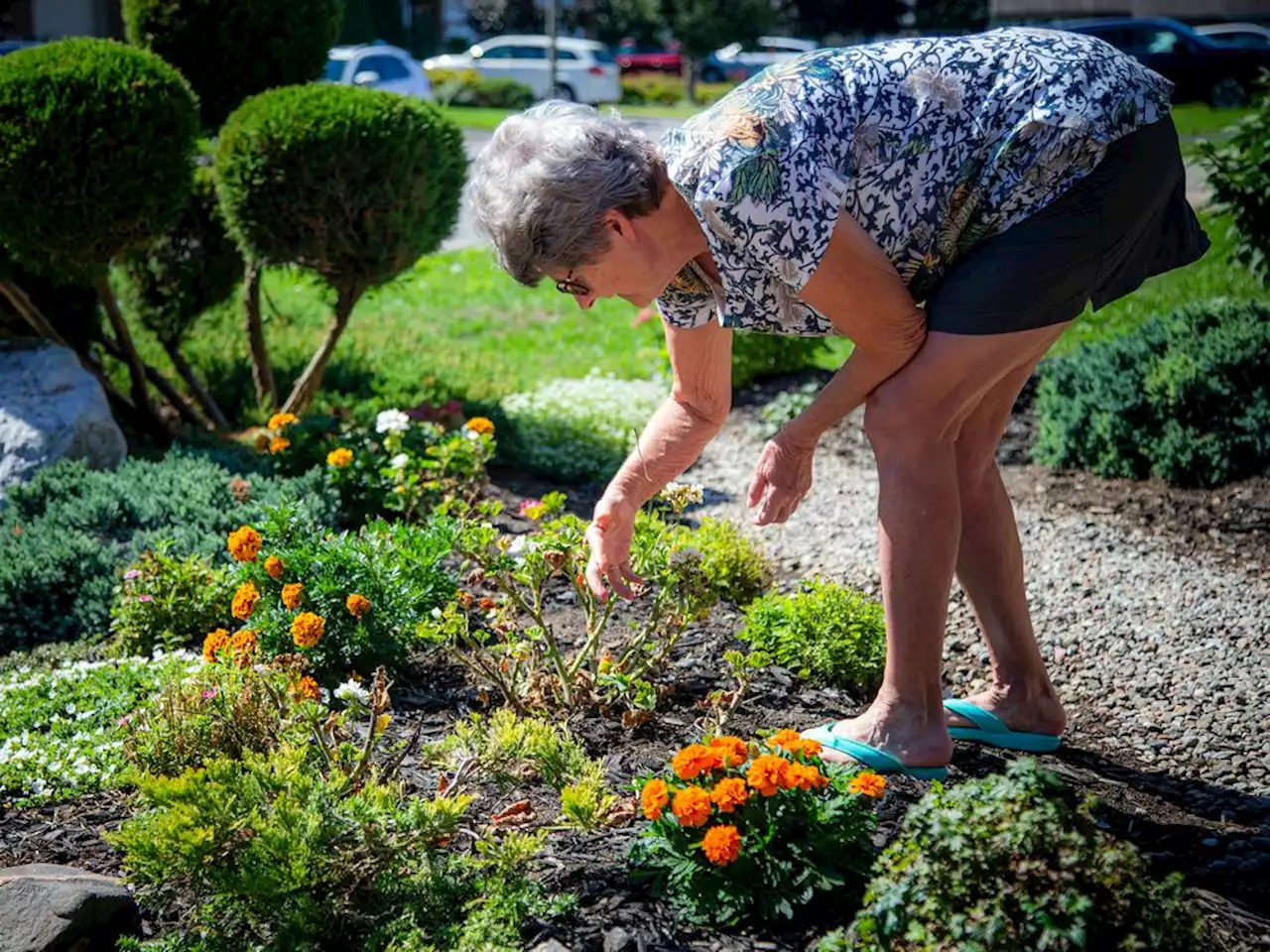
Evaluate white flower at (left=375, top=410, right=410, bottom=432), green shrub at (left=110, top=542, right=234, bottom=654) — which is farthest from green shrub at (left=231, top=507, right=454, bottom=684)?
white flower at (left=375, top=410, right=410, bottom=432)

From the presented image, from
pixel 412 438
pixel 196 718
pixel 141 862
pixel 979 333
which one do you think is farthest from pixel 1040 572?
pixel 141 862

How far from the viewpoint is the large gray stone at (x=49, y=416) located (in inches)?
191

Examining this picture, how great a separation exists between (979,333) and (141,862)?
1.77 meters

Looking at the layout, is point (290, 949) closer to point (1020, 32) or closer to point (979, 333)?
point (979, 333)

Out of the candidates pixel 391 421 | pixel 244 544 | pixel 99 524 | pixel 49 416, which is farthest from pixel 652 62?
pixel 244 544

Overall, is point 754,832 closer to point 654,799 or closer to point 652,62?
point 654,799

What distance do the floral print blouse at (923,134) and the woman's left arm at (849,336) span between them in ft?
0.25

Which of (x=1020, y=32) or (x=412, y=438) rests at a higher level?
(x=1020, y=32)

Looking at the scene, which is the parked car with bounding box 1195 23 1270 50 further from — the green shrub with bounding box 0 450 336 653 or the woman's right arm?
the woman's right arm

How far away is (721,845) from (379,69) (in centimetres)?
2150

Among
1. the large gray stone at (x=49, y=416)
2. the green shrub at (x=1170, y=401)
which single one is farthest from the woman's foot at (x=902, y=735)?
the large gray stone at (x=49, y=416)

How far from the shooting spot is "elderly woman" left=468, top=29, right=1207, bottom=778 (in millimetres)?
2301

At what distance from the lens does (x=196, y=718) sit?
289 cm

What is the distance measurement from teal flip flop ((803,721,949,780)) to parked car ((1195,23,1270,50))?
21.6 m
